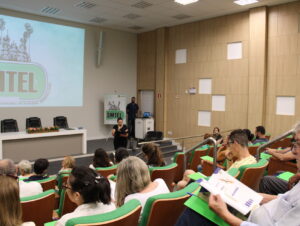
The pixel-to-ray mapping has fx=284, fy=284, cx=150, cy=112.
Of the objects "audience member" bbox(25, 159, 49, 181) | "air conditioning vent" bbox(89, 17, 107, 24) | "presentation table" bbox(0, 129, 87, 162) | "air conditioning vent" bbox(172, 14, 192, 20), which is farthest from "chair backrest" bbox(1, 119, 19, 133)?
"air conditioning vent" bbox(172, 14, 192, 20)

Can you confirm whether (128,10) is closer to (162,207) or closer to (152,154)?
(152,154)

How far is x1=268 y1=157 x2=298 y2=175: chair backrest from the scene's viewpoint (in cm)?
347

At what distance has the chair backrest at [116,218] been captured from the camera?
1.31 m

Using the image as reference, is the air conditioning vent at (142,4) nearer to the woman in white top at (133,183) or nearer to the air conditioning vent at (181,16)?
the air conditioning vent at (181,16)

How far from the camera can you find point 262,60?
7883mm

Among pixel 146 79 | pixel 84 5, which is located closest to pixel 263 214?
pixel 84 5

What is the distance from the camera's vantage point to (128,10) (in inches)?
333

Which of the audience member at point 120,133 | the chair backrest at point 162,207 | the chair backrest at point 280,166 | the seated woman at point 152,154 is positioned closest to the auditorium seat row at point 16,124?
the audience member at point 120,133

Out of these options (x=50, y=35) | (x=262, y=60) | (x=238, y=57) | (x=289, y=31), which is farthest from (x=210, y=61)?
(x=50, y=35)

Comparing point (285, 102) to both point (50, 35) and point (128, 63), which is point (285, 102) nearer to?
point (128, 63)

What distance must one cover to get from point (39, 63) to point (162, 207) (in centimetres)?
840

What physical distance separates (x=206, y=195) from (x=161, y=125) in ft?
30.3

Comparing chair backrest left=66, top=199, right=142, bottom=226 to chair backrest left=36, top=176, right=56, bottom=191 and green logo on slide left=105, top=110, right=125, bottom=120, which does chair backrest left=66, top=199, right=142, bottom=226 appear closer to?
chair backrest left=36, top=176, right=56, bottom=191

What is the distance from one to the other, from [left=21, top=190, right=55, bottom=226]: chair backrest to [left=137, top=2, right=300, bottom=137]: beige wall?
22.4 feet
